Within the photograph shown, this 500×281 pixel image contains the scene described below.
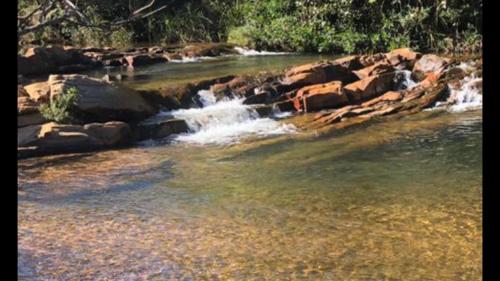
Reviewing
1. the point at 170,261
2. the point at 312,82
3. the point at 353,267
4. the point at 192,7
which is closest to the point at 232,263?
the point at 170,261

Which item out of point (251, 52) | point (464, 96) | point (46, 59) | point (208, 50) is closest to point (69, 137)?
point (46, 59)

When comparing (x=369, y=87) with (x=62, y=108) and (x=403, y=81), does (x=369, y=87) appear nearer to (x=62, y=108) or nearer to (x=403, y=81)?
(x=403, y=81)

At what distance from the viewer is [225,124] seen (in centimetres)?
1305

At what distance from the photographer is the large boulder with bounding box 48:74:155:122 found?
39.6ft

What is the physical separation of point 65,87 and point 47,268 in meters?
7.12

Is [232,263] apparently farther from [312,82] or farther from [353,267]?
[312,82]

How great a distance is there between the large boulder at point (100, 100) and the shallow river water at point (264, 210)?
4.99 ft

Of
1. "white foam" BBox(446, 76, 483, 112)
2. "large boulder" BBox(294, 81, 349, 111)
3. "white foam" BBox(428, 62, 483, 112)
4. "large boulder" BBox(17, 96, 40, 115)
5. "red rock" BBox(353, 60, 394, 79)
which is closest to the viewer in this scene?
"large boulder" BBox(17, 96, 40, 115)

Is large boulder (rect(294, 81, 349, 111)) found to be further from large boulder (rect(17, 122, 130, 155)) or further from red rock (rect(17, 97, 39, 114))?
red rock (rect(17, 97, 39, 114))

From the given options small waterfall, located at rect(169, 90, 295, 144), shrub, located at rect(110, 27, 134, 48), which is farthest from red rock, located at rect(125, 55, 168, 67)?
small waterfall, located at rect(169, 90, 295, 144)

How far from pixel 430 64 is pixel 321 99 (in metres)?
3.87

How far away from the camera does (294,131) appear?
1198 cm

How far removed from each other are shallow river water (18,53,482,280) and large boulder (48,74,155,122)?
152cm
